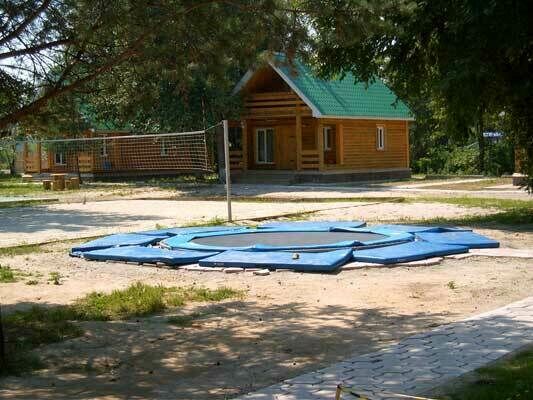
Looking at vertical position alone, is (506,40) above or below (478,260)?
above

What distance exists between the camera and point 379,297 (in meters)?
9.48

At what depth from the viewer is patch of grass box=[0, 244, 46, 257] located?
47.2 ft

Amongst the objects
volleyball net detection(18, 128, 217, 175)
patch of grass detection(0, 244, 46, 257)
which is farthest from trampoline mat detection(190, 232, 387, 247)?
volleyball net detection(18, 128, 217, 175)

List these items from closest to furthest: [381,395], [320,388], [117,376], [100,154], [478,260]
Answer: [381,395] → [320,388] → [117,376] → [478,260] → [100,154]

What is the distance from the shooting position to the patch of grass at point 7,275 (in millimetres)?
11304

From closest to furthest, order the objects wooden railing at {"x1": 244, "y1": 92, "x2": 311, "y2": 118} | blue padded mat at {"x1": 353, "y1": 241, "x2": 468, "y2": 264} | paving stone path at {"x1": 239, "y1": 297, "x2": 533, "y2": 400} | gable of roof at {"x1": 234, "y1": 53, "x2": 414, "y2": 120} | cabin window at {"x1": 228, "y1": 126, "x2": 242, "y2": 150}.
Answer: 1. paving stone path at {"x1": 239, "y1": 297, "x2": 533, "y2": 400}
2. blue padded mat at {"x1": 353, "y1": 241, "x2": 468, "y2": 264}
3. gable of roof at {"x1": 234, "y1": 53, "x2": 414, "y2": 120}
4. wooden railing at {"x1": 244, "y1": 92, "x2": 311, "y2": 118}
5. cabin window at {"x1": 228, "y1": 126, "x2": 242, "y2": 150}

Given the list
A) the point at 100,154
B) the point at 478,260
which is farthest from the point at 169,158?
the point at 478,260

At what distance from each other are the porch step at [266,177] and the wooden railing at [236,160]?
469mm

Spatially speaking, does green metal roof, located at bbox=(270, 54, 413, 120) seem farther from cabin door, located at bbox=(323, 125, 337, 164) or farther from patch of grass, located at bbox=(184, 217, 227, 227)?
patch of grass, located at bbox=(184, 217, 227, 227)

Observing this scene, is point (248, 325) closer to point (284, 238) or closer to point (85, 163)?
point (284, 238)

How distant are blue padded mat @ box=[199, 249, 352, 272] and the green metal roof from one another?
22126 mm

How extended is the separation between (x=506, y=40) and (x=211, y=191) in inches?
807

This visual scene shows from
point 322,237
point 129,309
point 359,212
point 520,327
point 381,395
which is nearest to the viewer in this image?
point 381,395

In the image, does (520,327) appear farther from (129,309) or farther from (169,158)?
(169,158)
